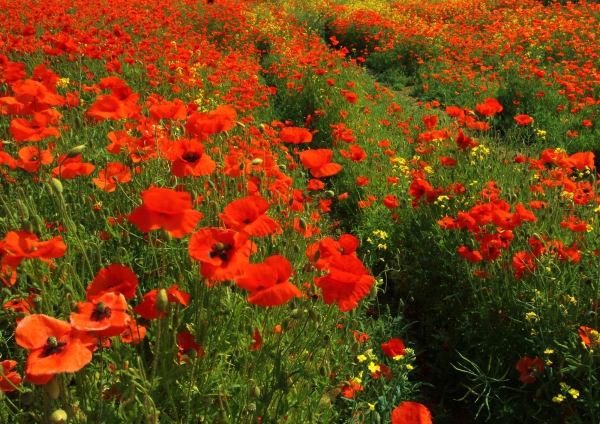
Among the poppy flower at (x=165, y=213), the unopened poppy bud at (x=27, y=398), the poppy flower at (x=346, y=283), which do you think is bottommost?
the unopened poppy bud at (x=27, y=398)

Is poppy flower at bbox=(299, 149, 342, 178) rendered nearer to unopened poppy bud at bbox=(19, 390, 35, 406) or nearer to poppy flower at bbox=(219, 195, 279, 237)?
poppy flower at bbox=(219, 195, 279, 237)

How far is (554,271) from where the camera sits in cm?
294

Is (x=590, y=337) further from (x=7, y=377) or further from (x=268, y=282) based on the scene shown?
(x=7, y=377)

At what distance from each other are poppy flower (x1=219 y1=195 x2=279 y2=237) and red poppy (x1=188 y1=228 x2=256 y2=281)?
3.3 inches

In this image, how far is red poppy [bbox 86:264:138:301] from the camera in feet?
4.60

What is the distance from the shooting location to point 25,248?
1366mm

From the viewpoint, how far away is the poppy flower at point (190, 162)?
1834 mm

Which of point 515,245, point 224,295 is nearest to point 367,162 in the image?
point 515,245

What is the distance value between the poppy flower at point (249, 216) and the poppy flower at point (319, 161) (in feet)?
2.04

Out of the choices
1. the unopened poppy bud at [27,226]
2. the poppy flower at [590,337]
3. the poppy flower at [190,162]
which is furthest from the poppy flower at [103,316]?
the poppy flower at [590,337]

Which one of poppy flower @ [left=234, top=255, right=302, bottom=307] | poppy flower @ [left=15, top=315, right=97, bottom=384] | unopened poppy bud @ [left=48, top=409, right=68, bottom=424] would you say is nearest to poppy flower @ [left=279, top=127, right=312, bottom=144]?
poppy flower @ [left=234, top=255, right=302, bottom=307]

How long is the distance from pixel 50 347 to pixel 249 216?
26.7 inches

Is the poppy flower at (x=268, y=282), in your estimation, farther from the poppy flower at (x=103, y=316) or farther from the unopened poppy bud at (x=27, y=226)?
the unopened poppy bud at (x=27, y=226)

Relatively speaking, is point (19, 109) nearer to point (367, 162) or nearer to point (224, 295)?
point (224, 295)
